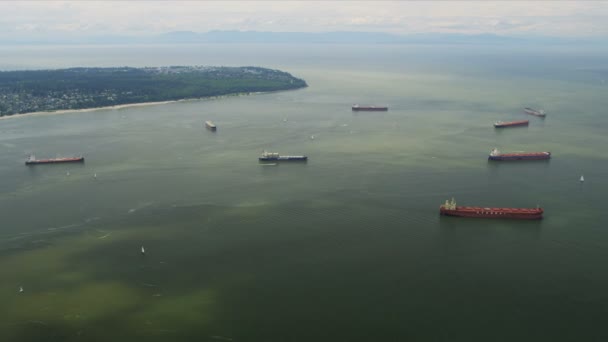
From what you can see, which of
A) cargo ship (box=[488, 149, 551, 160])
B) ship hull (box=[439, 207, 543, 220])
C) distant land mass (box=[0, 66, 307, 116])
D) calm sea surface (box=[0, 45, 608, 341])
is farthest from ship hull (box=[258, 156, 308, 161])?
distant land mass (box=[0, 66, 307, 116])

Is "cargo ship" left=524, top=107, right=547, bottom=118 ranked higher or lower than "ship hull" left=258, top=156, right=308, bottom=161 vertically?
higher

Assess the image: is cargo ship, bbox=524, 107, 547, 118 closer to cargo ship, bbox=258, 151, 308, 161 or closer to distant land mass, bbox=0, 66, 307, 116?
cargo ship, bbox=258, 151, 308, 161

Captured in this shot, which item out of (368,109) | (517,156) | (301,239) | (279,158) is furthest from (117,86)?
(301,239)

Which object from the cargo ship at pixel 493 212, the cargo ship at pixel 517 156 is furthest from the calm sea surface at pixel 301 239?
the cargo ship at pixel 517 156

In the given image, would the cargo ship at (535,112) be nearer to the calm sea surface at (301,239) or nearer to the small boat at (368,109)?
the calm sea surface at (301,239)

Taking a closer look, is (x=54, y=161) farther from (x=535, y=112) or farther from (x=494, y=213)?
(x=535, y=112)

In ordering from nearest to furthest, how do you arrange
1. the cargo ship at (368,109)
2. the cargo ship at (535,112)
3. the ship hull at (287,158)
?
the ship hull at (287,158) → the cargo ship at (535,112) → the cargo ship at (368,109)

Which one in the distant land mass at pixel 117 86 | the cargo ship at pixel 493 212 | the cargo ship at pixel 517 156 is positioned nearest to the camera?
the cargo ship at pixel 493 212
